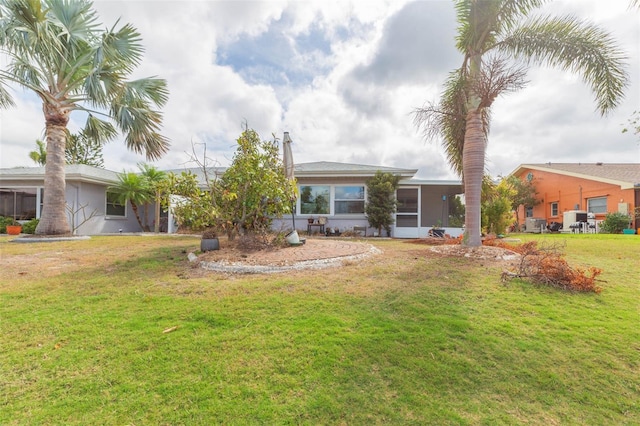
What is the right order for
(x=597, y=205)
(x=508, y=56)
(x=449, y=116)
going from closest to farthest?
(x=508, y=56) → (x=449, y=116) → (x=597, y=205)

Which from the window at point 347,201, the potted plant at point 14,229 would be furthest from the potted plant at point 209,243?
the potted plant at point 14,229

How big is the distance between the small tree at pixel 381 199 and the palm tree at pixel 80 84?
9.18 m

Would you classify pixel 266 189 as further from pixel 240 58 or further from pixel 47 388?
pixel 240 58

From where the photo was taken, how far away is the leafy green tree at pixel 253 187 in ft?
21.7

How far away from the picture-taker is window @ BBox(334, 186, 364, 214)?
1402 cm

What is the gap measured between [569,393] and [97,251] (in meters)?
9.94

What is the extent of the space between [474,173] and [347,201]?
296 inches

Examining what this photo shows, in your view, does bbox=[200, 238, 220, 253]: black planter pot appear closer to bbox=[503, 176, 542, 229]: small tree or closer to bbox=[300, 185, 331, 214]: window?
bbox=[300, 185, 331, 214]: window

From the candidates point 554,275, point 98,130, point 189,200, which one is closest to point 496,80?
point 554,275

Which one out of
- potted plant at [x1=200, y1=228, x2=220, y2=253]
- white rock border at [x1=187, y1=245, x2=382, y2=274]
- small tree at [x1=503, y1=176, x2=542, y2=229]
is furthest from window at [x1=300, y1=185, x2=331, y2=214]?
small tree at [x1=503, y1=176, x2=542, y2=229]

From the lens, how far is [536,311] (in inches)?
145

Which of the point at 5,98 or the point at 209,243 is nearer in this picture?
the point at 209,243

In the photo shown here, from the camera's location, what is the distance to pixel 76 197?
44.7 feet

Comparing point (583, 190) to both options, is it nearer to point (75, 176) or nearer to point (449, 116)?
point (449, 116)
